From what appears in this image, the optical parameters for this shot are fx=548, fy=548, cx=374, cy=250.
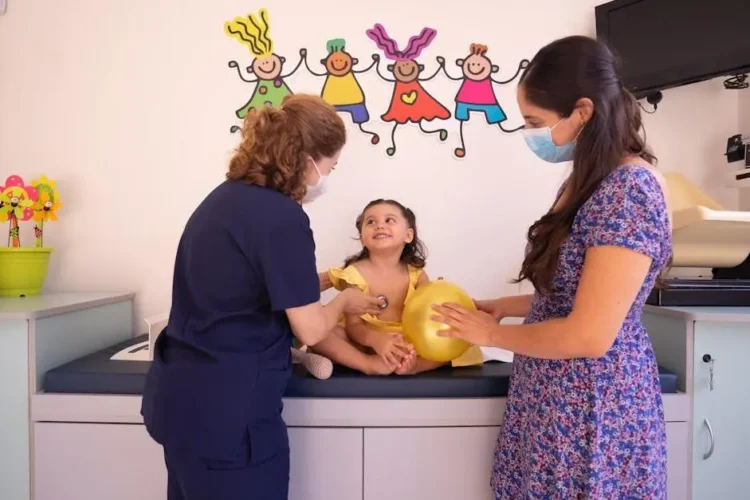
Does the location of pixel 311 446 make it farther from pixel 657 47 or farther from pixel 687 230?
pixel 657 47

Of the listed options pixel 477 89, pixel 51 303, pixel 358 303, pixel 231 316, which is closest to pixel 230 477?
pixel 231 316

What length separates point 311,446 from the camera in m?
1.61

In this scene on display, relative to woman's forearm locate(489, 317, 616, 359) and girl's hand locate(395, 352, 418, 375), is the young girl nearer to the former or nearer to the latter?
girl's hand locate(395, 352, 418, 375)

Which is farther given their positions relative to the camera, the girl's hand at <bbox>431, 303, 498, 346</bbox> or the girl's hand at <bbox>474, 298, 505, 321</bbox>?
the girl's hand at <bbox>474, 298, 505, 321</bbox>

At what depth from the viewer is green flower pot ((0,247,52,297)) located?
2066 millimetres

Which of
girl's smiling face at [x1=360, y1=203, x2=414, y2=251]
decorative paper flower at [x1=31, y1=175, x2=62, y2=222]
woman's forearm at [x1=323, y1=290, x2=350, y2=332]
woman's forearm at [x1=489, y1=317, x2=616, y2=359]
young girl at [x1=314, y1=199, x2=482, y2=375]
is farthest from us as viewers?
decorative paper flower at [x1=31, y1=175, x2=62, y2=222]

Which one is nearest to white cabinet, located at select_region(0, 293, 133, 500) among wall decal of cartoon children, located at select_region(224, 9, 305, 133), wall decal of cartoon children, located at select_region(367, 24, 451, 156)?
wall decal of cartoon children, located at select_region(224, 9, 305, 133)

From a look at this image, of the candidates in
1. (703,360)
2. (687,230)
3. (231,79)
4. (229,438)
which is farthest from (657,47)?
(229,438)

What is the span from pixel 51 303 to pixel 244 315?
99cm

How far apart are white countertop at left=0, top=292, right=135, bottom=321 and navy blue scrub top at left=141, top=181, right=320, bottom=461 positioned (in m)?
0.62

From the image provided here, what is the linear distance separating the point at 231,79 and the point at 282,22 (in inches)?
12.8

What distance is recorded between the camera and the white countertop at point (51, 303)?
162 cm

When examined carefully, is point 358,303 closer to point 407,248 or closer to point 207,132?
point 407,248

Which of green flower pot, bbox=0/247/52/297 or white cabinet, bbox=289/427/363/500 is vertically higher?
green flower pot, bbox=0/247/52/297
